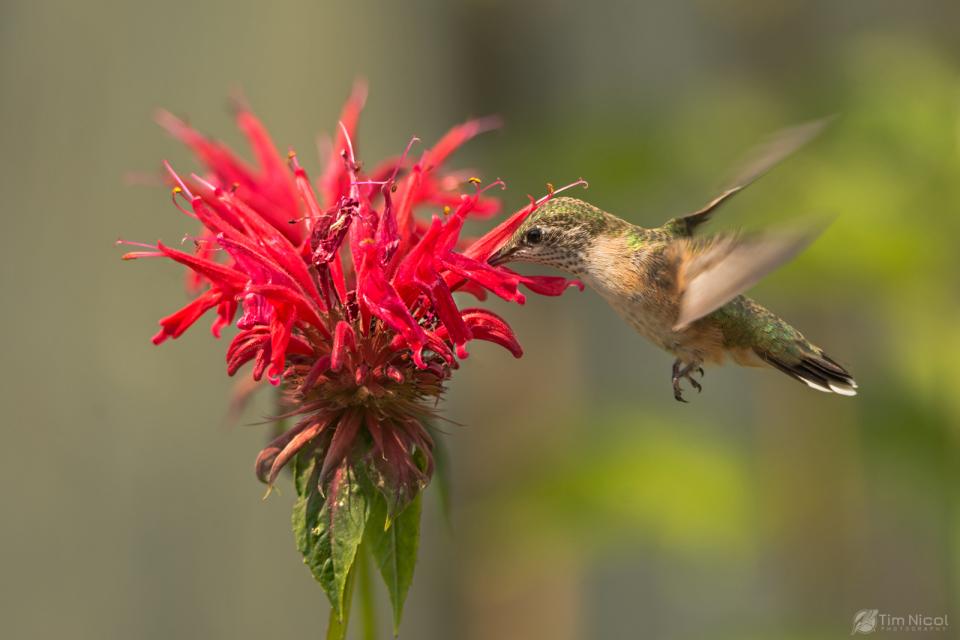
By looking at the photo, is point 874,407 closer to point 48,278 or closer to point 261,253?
point 261,253

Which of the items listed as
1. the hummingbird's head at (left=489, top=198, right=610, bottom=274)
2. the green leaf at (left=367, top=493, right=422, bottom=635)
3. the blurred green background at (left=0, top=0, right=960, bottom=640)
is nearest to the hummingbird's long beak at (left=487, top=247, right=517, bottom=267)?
the hummingbird's head at (left=489, top=198, right=610, bottom=274)

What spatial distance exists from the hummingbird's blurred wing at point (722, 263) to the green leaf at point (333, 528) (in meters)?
0.59

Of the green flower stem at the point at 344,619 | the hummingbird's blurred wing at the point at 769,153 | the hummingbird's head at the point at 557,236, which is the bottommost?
the green flower stem at the point at 344,619

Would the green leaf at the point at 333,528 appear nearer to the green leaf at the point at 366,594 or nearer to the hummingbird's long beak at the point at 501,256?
the green leaf at the point at 366,594

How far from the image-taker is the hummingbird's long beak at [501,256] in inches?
77.3

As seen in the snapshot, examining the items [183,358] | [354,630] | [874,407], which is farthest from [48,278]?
[874,407]

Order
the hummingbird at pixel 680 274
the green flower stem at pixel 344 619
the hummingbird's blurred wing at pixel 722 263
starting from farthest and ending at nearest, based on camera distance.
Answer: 1. the hummingbird at pixel 680 274
2. the green flower stem at pixel 344 619
3. the hummingbird's blurred wing at pixel 722 263

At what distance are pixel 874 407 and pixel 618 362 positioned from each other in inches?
74.3

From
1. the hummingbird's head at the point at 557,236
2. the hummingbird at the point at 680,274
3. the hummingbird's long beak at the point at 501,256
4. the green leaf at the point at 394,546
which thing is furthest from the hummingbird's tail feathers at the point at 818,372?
the green leaf at the point at 394,546

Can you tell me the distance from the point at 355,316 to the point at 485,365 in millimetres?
1703

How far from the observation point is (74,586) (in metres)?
3.56

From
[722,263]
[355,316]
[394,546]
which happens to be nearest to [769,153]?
[722,263]

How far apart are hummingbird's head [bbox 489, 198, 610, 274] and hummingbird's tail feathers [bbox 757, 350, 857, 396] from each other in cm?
42

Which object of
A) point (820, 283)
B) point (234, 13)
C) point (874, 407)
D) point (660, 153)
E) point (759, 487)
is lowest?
point (759, 487)
